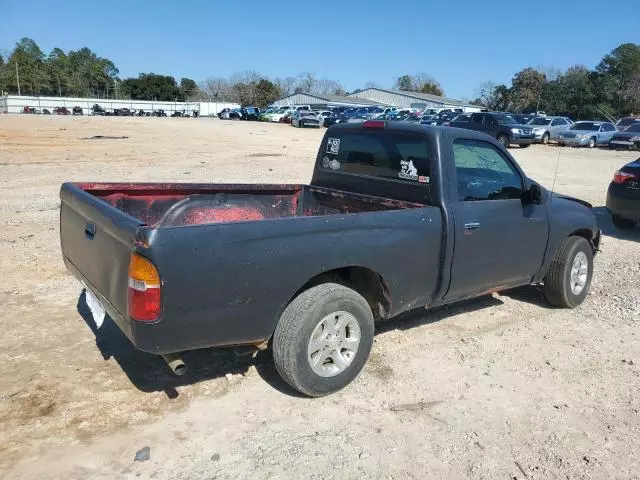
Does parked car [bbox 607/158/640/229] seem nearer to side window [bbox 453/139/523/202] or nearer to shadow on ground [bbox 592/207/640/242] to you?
shadow on ground [bbox 592/207/640/242]

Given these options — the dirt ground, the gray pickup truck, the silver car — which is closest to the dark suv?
the silver car

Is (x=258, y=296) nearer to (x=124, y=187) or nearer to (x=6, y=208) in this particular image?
(x=124, y=187)

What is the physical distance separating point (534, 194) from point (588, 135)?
30890 millimetres

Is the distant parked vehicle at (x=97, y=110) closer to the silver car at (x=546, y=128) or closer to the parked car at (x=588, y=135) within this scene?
the silver car at (x=546, y=128)

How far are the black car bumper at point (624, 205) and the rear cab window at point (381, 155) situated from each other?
5.85 m

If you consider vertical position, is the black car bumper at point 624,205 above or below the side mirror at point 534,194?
below

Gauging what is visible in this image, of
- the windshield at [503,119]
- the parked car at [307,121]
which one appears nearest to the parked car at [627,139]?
the windshield at [503,119]

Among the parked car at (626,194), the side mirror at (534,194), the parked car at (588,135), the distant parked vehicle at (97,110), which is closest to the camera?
the side mirror at (534,194)

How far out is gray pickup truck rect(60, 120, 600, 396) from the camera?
3.12m

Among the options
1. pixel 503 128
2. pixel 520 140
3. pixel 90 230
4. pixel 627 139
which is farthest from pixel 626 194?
pixel 627 139

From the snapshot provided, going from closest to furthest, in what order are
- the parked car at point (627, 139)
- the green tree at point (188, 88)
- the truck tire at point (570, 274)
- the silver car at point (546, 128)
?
the truck tire at point (570, 274) → the parked car at point (627, 139) → the silver car at point (546, 128) → the green tree at point (188, 88)

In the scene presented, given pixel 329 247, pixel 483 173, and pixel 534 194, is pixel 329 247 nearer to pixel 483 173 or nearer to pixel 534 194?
pixel 483 173

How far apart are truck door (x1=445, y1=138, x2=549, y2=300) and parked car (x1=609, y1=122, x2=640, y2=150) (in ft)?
97.7

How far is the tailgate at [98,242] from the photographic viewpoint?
3.17 metres
